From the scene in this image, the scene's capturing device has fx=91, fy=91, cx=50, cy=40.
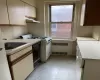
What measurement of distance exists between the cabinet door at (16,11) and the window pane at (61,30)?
157 centimetres

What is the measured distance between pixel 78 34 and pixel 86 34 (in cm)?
30

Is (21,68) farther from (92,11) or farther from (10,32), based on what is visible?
(92,11)

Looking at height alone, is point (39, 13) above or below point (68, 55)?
above

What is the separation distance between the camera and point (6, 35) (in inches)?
96.5

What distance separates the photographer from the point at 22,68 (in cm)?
188

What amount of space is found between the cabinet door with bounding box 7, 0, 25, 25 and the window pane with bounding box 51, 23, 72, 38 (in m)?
1.57

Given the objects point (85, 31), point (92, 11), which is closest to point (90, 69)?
point (92, 11)

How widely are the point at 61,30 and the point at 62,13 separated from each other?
2.20ft

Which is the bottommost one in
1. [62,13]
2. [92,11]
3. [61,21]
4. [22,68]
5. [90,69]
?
[22,68]

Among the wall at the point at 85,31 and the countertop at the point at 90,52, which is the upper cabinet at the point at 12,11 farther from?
the wall at the point at 85,31

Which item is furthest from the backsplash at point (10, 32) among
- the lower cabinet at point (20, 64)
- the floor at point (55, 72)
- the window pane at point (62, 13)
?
the window pane at point (62, 13)

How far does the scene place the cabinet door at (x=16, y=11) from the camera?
6.40 feet

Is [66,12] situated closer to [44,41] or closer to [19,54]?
[44,41]

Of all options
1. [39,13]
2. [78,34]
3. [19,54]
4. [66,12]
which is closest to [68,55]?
[78,34]
